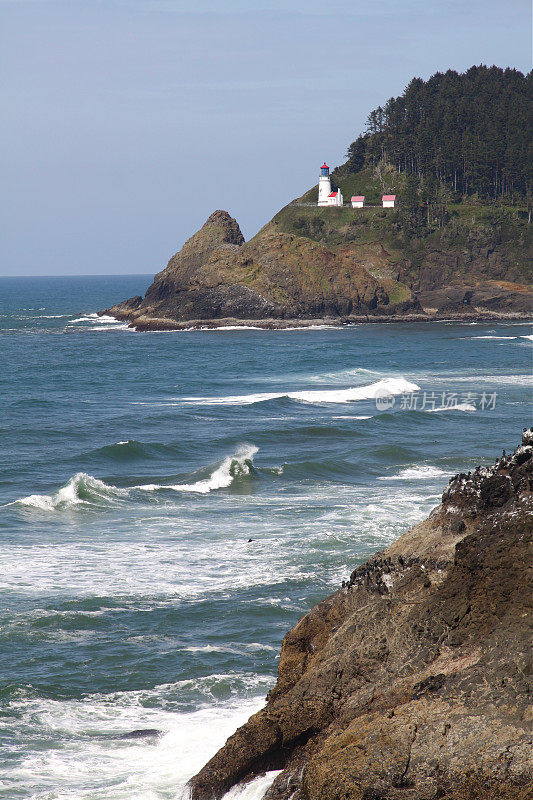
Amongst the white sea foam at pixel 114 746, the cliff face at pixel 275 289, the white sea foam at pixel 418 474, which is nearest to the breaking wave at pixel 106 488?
the white sea foam at pixel 418 474

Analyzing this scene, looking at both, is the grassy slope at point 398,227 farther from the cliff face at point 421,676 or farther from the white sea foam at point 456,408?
the cliff face at point 421,676

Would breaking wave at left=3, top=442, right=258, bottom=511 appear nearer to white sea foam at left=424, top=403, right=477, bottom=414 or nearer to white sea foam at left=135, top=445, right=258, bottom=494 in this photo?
white sea foam at left=135, top=445, right=258, bottom=494

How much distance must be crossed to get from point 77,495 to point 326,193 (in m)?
108

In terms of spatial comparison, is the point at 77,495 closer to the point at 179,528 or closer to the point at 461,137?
the point at 179,528

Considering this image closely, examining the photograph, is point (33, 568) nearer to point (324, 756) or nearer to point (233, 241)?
point (324, 756)

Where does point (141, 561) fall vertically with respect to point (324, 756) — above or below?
below

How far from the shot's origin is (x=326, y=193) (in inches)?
4926

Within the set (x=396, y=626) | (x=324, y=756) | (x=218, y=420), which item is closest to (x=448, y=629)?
(x=396, y=626)

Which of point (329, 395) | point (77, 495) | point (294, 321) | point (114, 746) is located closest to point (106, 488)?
point (77, 495)

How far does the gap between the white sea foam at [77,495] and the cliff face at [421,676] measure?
15.7 meters

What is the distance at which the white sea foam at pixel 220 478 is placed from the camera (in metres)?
24.7

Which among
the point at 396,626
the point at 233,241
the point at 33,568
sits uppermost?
the point at 233,241

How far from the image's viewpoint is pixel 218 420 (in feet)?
123

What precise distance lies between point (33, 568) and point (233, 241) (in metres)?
92.9
